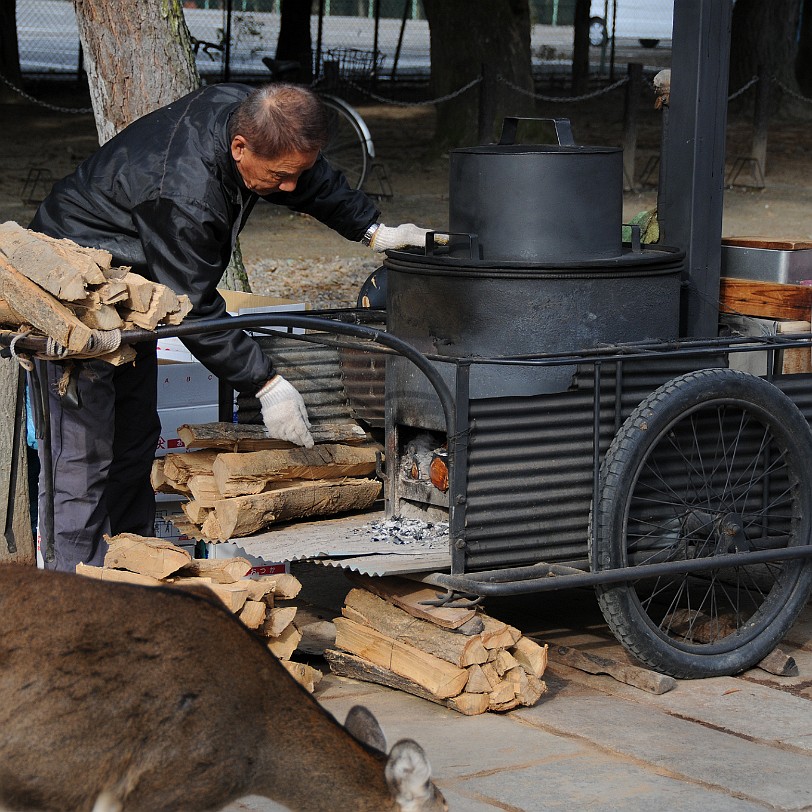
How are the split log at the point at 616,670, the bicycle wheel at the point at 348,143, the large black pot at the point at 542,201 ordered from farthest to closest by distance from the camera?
1. the bicycle wheel at the point at 348,143
2. the large black pot at the point at 542,201
3. the split log at the point at 616,670

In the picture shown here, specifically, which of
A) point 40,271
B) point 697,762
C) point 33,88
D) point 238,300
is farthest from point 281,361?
point 33,88

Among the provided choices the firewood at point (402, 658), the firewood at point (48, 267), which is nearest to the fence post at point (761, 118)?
the firewood at point (402, 658)

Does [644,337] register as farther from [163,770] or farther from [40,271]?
[163,770]

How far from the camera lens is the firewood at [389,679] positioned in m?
4.30

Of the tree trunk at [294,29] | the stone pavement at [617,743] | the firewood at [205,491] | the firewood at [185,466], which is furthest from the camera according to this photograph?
the tree trunk at [294,29]

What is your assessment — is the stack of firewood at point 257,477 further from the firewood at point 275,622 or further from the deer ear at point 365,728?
the deer ear at point 365,728

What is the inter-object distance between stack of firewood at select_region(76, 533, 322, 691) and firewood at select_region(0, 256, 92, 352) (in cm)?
90

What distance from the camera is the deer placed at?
2.83 m

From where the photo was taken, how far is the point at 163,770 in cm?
293

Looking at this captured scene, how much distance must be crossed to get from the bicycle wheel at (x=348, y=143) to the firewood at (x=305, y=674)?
977cm

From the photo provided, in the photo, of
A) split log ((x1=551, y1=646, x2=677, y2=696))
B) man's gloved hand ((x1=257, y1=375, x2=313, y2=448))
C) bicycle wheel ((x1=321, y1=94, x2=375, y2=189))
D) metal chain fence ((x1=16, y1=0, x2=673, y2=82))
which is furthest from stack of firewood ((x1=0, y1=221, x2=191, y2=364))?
metal chain fence ((x1=16, y1=0, x2=673, y2=82))

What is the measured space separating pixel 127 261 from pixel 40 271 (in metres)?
0.89

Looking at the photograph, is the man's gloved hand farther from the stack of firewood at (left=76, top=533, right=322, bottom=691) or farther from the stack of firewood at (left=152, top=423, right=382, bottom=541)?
the stack of firewood at (left=76, top=533, right=322, bottom=691)

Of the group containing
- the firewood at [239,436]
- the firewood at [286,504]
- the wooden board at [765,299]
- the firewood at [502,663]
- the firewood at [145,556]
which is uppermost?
the wooden board at [765,299]
